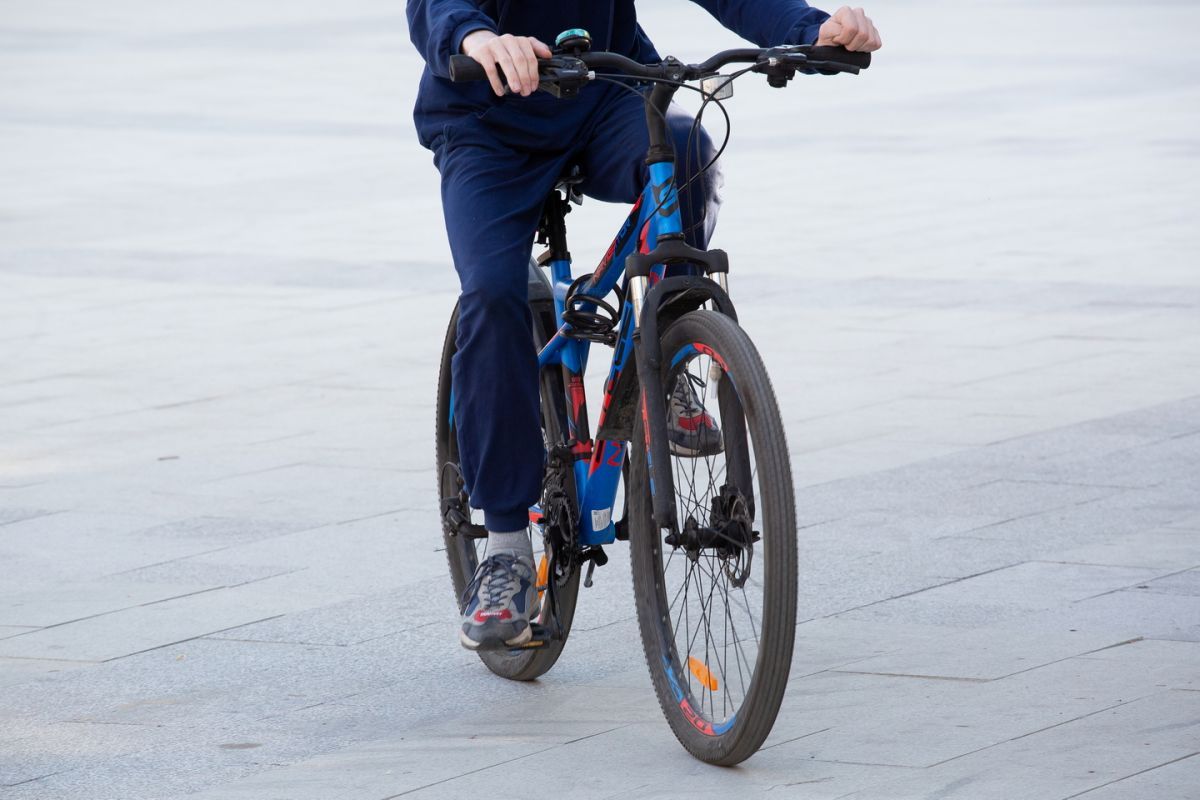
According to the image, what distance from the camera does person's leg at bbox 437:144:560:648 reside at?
4445mm

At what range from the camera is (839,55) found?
4.21 m

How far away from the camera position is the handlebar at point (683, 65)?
13.0 feet

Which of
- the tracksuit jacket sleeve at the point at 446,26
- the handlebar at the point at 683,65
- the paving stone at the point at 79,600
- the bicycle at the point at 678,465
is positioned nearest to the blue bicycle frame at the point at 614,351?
the bicycle at the point at 678,465

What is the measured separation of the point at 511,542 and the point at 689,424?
62 cm

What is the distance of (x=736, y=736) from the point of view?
4.00 meters

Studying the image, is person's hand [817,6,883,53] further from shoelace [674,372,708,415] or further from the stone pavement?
the stone pavement

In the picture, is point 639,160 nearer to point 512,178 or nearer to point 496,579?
point 512,178

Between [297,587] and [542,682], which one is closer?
[542,682]

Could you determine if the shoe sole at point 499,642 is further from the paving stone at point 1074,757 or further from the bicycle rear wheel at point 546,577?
the paving stone at point 1074,757

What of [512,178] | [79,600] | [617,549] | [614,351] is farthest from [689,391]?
[79,600]

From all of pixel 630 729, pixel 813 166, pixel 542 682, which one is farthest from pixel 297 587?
pixel 813 166

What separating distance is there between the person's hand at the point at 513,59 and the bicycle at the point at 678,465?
3 centimetres

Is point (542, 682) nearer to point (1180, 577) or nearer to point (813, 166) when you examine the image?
point (1180, 577)

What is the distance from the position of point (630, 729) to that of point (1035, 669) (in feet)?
3.09
